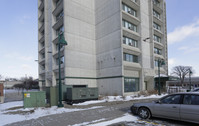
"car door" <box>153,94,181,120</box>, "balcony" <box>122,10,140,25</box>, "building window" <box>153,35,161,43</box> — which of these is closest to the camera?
"car door" <box>153,94,181,120</box>

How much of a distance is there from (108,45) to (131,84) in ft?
26.3

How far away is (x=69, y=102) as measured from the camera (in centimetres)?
1393

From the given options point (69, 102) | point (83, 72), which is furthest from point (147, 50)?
point (69, 102)

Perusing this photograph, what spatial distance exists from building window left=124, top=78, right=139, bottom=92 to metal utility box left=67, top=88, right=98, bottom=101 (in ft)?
31.0

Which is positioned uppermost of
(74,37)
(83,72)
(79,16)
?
(79,16)

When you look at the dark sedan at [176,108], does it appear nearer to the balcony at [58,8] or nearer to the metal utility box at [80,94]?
the metal utility box at [80,94]

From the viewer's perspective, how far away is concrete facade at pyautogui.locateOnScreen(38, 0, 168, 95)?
23.7m

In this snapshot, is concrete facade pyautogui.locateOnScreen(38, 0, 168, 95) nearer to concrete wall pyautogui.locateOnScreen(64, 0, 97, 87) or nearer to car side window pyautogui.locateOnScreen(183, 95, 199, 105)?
concrete wall pyautogui.locateOnScreen(64, 0, 97, 87)

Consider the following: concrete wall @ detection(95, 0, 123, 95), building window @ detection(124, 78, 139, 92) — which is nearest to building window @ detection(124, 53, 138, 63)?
concrete wall @ detection(95, 0, 123, 95)

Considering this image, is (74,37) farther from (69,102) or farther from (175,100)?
(175,100)

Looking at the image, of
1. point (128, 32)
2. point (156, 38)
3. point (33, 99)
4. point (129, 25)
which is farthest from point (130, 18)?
point (33, 99)

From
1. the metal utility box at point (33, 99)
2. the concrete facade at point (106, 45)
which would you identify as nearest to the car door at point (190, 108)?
the metal utility box at point (33, 99)

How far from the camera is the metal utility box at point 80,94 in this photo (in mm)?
13924

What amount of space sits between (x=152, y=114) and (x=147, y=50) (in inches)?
933
